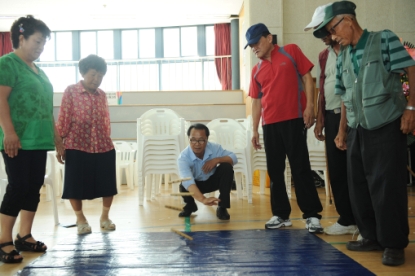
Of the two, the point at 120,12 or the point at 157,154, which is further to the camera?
the point at 120,12

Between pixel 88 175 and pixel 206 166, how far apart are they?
2.92 ft

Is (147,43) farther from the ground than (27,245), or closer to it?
farther from the ground

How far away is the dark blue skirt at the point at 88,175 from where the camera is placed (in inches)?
122

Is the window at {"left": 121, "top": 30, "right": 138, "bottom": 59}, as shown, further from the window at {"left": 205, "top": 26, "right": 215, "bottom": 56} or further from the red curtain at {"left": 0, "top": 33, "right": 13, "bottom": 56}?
the red curtain at {"left": 0, "top": 33, "right": 13, "bottom": 56}

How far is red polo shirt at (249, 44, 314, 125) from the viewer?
302 cm

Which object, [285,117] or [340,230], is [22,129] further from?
[340,230]

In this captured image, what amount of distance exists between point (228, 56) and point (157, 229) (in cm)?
883

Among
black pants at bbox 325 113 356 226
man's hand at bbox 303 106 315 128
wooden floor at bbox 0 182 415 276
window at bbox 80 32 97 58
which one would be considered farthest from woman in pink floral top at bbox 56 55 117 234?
window at bbox 80 32 97 58

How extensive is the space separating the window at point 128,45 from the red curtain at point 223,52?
208 centimetres

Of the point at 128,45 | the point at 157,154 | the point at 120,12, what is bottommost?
the point at 157,154

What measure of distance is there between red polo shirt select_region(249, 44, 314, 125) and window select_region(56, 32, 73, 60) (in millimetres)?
10228

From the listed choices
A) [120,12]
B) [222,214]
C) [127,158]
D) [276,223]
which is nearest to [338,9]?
[276,223]

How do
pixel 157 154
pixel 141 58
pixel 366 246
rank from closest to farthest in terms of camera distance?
pixel 366 246 → pixel 157 154 → pixel 141 58

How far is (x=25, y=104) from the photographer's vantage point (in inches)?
98.6
